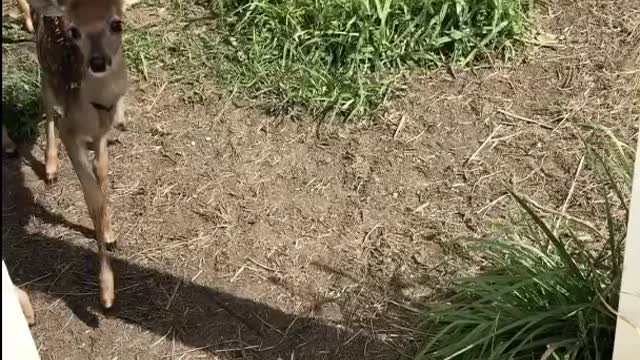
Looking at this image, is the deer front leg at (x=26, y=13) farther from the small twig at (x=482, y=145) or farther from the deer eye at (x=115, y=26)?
the small twig at (x=482, y=145)

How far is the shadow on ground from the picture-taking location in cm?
398

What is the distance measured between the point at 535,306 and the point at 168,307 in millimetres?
1507

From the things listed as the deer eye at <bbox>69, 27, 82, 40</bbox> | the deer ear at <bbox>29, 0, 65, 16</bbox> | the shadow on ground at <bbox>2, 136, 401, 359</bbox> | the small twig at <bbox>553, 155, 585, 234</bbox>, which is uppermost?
the deer ear at <bbox>29, 0, 65, 16</bbox>

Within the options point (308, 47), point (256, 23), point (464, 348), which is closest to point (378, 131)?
point (308, 47)

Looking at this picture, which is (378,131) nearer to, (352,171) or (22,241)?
(352,171)

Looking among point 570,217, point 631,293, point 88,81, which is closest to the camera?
point 631,293

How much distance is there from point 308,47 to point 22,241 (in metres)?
1.74

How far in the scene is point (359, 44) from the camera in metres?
5.13

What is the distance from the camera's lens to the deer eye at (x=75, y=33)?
11.9ft

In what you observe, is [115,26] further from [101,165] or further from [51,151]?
[51,151]

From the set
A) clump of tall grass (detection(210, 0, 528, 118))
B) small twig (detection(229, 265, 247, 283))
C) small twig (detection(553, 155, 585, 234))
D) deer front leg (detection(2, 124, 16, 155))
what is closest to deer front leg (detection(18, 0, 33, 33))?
deer front leg (detection(2, 124, 16, 155))

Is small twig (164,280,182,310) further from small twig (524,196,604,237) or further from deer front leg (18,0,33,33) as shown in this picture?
deer front leg (18,0,33,33)

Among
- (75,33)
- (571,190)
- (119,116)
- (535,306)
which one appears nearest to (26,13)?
(119,116)

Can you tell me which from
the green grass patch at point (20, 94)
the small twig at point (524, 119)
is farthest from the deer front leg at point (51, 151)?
the small twig at point (524, 119)
